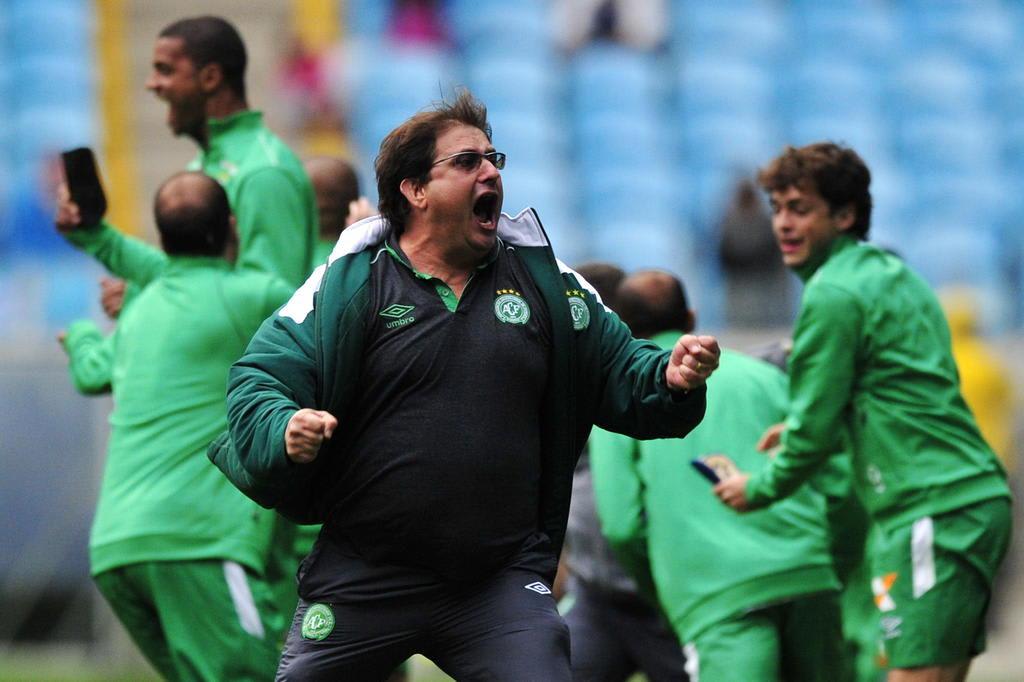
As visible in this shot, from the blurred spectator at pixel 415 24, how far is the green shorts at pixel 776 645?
1456 cm

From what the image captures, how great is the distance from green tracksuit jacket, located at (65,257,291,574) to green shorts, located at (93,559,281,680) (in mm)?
49

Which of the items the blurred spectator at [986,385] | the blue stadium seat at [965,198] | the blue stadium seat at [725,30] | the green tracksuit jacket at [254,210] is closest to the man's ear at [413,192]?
the green tracksuit jacket at [254,210]

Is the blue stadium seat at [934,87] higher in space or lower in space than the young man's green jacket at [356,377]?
lower

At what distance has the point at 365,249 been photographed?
5258 millimetres

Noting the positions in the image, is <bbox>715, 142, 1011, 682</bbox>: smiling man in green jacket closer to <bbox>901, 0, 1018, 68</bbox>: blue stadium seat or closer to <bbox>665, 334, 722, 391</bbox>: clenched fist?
<bbox>665, 334, 722, 391</bbox>: clenched fist

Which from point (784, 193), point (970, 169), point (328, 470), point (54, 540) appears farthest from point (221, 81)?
point (970, 169)

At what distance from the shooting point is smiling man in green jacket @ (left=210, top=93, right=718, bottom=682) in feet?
16.5

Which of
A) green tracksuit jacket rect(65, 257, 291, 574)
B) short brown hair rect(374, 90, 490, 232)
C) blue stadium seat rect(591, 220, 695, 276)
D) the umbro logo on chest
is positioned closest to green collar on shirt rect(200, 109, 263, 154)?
green tracksuit jacket rect(65, 257, 291, 574)

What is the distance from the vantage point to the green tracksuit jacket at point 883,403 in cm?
648

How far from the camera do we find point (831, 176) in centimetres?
689

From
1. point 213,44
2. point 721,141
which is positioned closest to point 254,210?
point 213,44

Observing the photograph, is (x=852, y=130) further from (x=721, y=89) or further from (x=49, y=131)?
(x=49, y=131)

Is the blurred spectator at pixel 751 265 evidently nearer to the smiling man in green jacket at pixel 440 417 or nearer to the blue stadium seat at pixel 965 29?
the blue stadium seat at pixel 965 29

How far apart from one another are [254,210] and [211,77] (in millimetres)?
678
